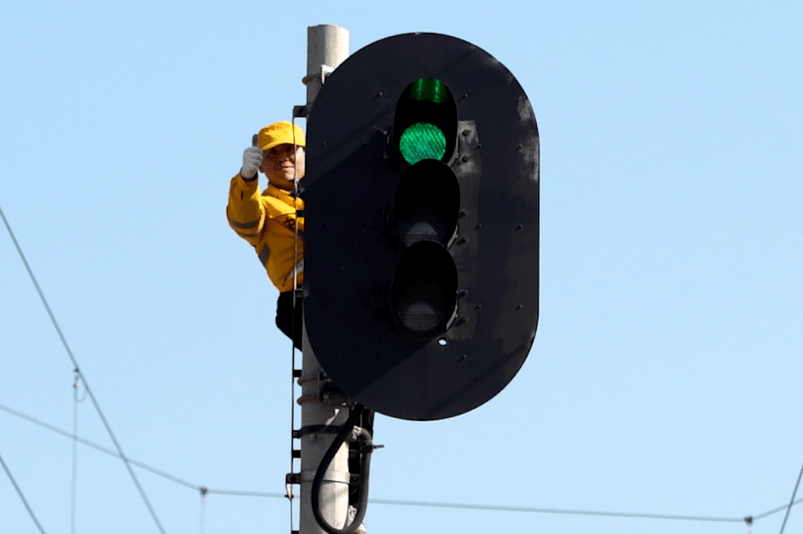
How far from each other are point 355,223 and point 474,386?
2.67ft

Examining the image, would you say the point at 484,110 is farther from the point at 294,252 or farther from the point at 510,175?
the point at 294,252

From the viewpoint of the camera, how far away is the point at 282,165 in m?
8.43

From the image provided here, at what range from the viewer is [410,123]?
21.5 ft

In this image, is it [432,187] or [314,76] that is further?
[314,76]

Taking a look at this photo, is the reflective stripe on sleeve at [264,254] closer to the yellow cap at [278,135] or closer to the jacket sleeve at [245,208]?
the jacket sleeve at [245,208]

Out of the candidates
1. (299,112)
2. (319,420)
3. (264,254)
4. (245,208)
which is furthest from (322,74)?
(319,420)

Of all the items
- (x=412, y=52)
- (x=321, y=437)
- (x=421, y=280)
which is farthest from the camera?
(x=321, y=437)

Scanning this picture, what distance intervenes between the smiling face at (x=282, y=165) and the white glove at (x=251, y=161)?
0.69 meters

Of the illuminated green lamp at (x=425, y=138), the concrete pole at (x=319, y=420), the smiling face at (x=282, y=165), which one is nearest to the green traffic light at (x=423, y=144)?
the illuminated green lamp at (x=425, y=138)

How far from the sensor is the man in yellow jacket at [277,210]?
7.79 metres

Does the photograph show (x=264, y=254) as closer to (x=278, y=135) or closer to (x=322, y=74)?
(x=278, y=135)

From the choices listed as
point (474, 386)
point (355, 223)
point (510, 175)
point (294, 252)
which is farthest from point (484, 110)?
point (294, 252)

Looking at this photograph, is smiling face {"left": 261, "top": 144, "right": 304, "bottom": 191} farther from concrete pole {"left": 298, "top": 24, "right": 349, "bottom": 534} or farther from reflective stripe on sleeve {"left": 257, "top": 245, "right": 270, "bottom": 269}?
concrete pole {"left": 298, "top": 24, "right": 349, "bottom": 534}

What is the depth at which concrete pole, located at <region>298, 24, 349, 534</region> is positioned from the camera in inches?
279
